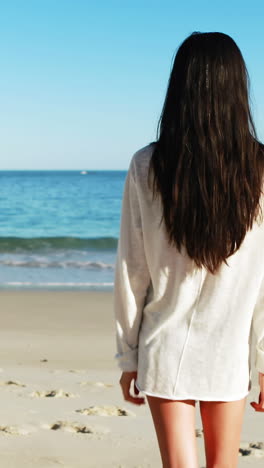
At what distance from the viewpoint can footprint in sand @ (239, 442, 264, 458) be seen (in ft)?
12.3

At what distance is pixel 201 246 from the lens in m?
1.87

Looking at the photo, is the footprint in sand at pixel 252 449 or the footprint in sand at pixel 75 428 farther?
the footprint in sand at pixel 75 428

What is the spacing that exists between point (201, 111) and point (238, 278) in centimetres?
46

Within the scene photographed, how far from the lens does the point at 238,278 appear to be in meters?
1.92

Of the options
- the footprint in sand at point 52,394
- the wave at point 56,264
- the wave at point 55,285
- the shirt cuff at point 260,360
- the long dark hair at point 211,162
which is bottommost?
the wave at point 56,264

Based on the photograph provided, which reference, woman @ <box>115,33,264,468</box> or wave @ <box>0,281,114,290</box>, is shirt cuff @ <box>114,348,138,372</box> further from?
wave @ <box>0,281,114,290</box>

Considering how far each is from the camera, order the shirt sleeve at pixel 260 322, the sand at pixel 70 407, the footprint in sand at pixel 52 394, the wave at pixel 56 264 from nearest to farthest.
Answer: the shirt sleeve at pixel 260 322
the sand at pixel 70 407
the footprint in sand at pixel 52 394
the wave at pixel 56 264

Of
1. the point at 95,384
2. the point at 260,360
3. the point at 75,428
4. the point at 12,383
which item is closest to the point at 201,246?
the point at 260,360

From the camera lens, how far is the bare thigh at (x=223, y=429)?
1935mm

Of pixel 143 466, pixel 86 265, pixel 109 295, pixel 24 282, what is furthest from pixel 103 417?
pixel 86 265

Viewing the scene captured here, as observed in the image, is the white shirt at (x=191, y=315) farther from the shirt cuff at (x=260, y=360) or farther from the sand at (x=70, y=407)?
the sand at (x=70, y=407)

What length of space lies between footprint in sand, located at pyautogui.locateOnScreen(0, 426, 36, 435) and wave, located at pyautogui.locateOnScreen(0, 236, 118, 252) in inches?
492

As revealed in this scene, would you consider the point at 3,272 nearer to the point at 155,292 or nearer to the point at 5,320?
the point at 5,320

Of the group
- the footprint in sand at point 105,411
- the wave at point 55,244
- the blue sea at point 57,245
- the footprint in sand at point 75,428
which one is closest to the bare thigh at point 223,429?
the footprint in sand at point 75,428
